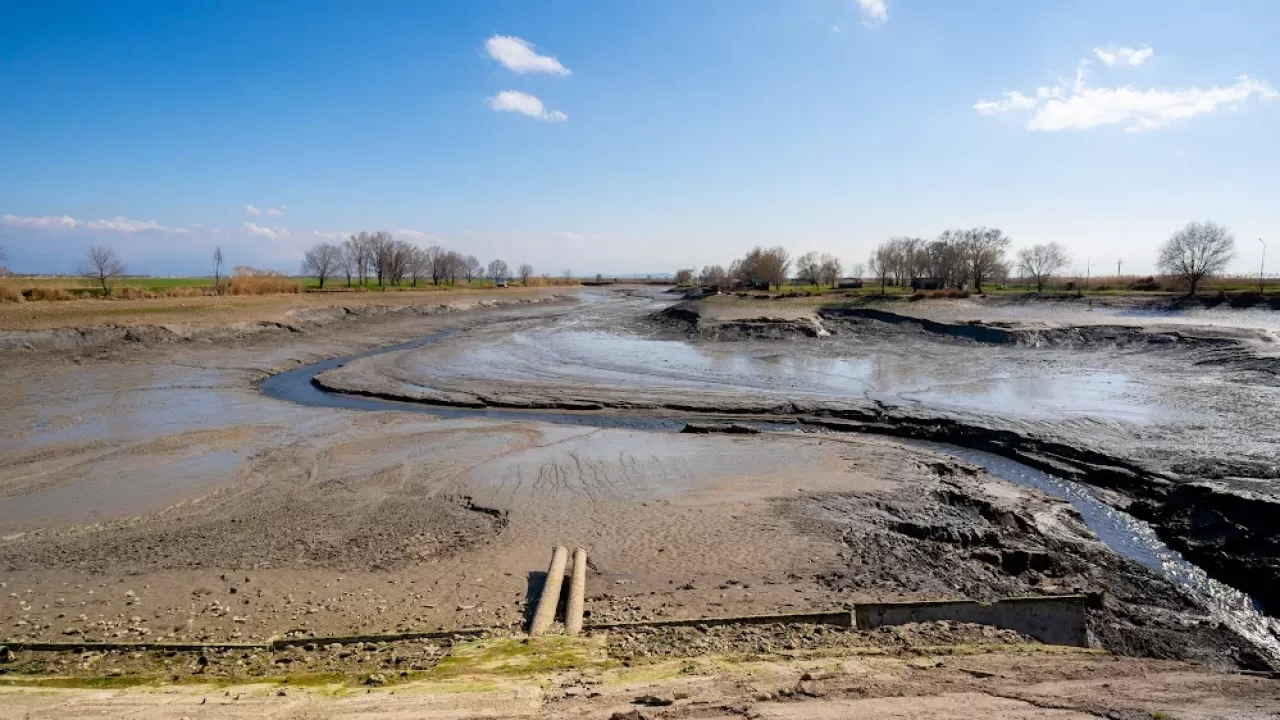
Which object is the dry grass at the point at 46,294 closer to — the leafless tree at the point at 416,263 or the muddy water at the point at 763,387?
the muddy water at the point at 763,387

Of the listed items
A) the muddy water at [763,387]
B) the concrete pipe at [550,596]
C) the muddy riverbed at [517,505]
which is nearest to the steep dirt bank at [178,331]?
the muddy riverbed at [517,505]

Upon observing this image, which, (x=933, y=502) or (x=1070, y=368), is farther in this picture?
(x=1070, y=368)

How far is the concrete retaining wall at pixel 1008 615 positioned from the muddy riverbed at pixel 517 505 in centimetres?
51

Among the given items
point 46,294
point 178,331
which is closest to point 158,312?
point 178,331

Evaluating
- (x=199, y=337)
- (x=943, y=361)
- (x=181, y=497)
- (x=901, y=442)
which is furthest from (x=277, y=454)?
(x=943, y=361)

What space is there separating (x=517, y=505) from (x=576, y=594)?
386cm

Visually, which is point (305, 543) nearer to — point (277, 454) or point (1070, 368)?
point (277, 454)

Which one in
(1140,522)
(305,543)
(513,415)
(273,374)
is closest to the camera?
(305,543)

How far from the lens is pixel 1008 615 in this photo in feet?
23.0

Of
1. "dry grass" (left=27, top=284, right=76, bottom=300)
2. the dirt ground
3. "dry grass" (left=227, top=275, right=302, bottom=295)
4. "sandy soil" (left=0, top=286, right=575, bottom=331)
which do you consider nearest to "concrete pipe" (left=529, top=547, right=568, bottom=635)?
the dirt ground

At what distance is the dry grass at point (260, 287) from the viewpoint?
174 ft

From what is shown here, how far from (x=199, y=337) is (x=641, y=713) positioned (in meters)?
Result: 33.9

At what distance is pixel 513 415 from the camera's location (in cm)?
1861

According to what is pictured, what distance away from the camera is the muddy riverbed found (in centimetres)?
740
